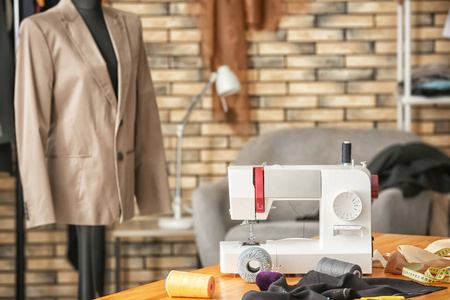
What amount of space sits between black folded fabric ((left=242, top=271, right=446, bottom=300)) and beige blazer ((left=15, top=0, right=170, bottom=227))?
116cm

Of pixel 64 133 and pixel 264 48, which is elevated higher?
pixel 264 48

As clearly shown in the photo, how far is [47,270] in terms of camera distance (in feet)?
12.6

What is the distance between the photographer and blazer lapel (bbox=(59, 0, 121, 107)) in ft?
7.81

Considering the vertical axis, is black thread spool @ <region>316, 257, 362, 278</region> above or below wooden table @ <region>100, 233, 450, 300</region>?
above

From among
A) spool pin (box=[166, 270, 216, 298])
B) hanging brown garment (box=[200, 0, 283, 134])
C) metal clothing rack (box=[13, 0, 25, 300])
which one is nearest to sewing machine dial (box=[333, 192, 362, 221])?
spool pin (box=[166, 270, 216, 298])

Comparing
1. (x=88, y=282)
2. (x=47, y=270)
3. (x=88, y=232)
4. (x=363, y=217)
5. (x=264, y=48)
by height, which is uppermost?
(x=264, y=48)

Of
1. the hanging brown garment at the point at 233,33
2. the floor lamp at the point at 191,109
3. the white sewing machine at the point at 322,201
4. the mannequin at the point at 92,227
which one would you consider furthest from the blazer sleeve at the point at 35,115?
the hanging brown garment at the point at 233,33

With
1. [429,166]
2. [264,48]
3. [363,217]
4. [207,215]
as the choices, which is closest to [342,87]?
[264,48]

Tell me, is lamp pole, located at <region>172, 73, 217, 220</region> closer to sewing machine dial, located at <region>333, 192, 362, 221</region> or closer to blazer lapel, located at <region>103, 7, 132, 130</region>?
blazer lapel, located at <region>103, 7, 132, 130</region>

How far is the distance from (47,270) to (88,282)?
137 centimetres

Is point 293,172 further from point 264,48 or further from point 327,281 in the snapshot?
point 264,48

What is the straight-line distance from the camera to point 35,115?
2357mm

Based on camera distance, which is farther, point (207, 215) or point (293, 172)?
point (207, 215)

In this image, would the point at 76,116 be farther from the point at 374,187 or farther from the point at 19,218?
the point at 374,187
